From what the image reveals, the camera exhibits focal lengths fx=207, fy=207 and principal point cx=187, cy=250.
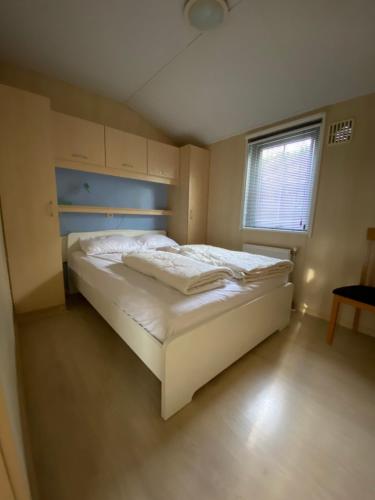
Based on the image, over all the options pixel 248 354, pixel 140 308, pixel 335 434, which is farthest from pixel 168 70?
pixel 335 434

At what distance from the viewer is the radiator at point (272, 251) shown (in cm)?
244

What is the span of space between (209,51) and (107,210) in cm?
196

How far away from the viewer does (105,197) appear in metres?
2.81

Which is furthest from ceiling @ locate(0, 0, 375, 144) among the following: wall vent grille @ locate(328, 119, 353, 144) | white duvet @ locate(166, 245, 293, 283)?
white duvet @ locate(166, 245, 293, 283)

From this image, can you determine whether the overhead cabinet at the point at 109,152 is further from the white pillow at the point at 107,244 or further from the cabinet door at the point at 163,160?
the white pillow at the point at 107,244

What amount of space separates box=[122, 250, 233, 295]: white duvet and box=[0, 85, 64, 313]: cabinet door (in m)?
1.01

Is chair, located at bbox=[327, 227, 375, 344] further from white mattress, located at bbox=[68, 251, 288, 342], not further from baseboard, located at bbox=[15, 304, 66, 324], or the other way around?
baseboard, located at bbox=[15, 304, 66, 324]

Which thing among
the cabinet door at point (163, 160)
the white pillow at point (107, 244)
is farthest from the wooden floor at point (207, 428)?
the cabinet door at point (163, 160)

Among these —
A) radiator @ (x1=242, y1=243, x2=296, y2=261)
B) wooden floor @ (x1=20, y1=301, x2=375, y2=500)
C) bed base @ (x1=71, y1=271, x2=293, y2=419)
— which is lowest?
wooden floor @ (x1=20, y1=301, x2=375, y2=500)

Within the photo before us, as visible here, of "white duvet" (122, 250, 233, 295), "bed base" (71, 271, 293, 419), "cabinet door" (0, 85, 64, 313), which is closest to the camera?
"bed base" (71, 271, 293, 419)

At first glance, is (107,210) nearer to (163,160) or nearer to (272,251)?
(163,160)

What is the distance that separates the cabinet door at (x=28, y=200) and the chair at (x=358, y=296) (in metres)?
2.68

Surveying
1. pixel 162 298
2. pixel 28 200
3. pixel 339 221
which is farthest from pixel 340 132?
pixel 28 200

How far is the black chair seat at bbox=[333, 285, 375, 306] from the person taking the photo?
162 centimetres
